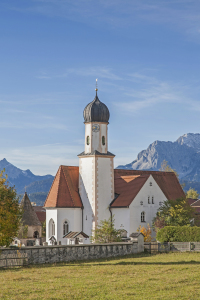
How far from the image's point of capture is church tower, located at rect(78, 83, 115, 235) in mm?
56938

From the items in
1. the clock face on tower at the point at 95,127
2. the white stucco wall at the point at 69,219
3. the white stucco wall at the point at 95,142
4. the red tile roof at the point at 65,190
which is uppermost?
the clock face on tower at the point at 95,127

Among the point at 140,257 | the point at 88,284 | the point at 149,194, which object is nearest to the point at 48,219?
the point at 149,194

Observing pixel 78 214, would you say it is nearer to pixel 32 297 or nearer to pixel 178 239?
pixel 178 239

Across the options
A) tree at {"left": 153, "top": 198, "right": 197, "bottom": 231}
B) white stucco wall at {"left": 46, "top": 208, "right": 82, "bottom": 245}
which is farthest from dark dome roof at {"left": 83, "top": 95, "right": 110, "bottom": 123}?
tree at {"left": 153, "top": 198, "right": 197, "bottom": 231}

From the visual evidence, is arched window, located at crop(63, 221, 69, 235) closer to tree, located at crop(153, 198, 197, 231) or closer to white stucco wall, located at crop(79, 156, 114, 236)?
white stucco wall, located at crop(79, 156, 114, 236)

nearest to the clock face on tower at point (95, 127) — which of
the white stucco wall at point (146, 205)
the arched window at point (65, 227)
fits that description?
the white stucco wall at point (146, 205)

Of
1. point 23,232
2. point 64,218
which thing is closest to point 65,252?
point 64,218

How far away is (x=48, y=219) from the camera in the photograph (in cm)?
5816

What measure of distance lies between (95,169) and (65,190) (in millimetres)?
4384

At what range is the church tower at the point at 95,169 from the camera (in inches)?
2242

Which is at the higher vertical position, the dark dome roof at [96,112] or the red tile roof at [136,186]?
the dark dome roof at [96,112]

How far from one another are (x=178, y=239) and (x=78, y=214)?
15.7m

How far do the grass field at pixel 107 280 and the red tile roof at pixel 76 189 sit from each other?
2268 cm

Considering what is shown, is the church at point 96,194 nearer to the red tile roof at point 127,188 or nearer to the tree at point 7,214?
the red tile roof at point 127,188
